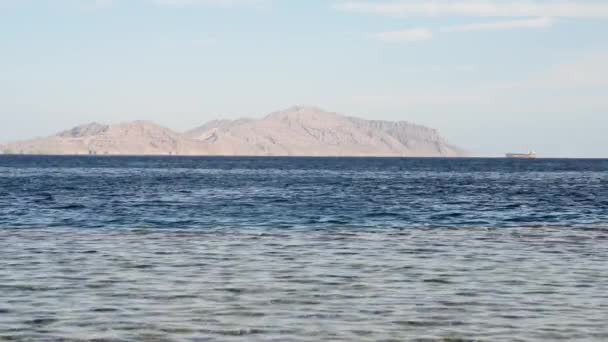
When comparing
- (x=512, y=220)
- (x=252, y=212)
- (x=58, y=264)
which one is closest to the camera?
(x=58, y=264)

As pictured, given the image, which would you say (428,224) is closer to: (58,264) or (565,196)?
(58,264)

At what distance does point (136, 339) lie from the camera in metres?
17.5

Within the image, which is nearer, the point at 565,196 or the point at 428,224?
the point at 428,224

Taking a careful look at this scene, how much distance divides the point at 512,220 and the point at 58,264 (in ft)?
86.2

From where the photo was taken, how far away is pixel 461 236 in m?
37.8

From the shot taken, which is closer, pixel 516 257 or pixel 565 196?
pixel 516 257

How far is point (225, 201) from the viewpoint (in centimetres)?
6600

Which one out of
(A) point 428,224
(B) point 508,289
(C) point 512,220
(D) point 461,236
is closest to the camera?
(B) point 508,289

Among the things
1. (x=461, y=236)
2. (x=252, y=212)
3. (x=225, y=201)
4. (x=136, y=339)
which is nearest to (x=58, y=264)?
(x=136, y=339)

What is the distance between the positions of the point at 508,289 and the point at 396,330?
569 cm

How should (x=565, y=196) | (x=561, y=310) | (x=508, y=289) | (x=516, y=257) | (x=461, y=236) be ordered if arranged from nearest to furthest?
(x=561, y=310) < (x=508, y=289) < (x=516, y=257) < (x=461, y=236) < (x=565, y=196)

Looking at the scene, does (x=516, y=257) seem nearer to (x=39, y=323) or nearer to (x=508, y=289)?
(x=508, y=289)

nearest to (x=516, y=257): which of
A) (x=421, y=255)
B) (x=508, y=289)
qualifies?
(x=421, y=255)

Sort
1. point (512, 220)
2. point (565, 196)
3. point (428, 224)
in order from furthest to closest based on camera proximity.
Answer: point (565, 196) < point (512, 220) < point (428, 224)
